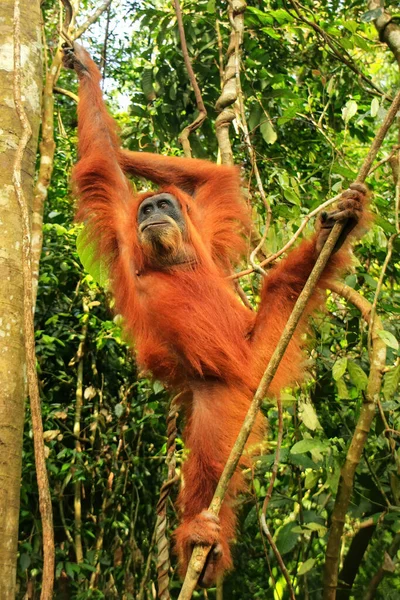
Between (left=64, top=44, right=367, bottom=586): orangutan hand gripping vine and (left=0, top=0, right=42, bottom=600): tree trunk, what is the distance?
25.8 inches

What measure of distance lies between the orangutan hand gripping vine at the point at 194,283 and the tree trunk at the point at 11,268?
66cm

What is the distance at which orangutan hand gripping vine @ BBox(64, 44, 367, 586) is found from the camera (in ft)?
8.98

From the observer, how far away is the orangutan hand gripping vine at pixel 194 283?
274 cm

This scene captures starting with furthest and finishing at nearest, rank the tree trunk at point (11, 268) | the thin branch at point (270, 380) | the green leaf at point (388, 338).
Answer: the green leaf at point (388, 338) → the tree trunk at point (11, 268) → the thin branch at point (270, 380)

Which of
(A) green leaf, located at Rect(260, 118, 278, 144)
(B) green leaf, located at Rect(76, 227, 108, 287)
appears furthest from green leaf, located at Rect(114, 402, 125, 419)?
(A) green leaf, located at Rect(260, 118, 278, 144)

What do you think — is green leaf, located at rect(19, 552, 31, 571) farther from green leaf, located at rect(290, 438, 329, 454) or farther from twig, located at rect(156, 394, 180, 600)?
green leaf, located at rect(290, 438, 329, 454)

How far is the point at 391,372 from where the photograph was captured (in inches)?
104

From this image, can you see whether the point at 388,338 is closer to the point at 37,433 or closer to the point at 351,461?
the point at 351,461

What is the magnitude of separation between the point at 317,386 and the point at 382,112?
1.46 m

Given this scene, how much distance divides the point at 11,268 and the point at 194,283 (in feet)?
3.42

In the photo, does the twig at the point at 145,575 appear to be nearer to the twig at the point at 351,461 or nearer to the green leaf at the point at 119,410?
the green leaf at the point at 119,410

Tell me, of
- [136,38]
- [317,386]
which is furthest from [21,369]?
[136,38]

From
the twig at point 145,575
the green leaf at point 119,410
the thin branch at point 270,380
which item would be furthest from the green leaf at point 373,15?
the twig at point 145,575

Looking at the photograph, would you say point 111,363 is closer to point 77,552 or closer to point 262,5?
point 77,552
